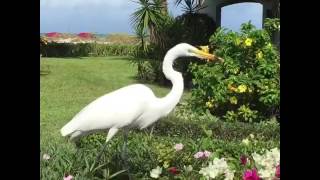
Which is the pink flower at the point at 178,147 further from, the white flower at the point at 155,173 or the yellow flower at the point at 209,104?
the yellow flower at the point at 209,104

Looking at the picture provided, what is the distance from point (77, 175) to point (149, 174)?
0.51m

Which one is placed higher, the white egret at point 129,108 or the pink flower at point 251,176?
the white egret at point 129,108

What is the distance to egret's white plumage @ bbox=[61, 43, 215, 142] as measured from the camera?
4.07 meters

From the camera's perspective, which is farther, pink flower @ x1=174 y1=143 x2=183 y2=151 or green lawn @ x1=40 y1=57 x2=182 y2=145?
green lawn @ x1=40 y1=57 x2=182 y2=145

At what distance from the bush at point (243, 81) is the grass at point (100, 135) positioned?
0.98 feet

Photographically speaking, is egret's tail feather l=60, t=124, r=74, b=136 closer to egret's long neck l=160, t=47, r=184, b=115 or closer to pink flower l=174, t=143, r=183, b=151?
egret's long neck l=160, t=47, r=184, b=115

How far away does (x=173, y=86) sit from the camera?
13.7 ft

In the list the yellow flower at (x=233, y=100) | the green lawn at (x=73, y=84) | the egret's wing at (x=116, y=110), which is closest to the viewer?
Result: the egret's wing at (x=116, y=110)

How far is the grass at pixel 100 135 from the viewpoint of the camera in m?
4.42

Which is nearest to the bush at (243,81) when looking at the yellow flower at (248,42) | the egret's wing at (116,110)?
the yellow flower at (248,42)

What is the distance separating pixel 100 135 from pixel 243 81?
1372 millimetres

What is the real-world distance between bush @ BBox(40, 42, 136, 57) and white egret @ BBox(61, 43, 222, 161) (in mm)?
637

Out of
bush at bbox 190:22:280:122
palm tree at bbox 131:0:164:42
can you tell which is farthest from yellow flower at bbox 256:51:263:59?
palm tree at bbox 131:0:164:42
